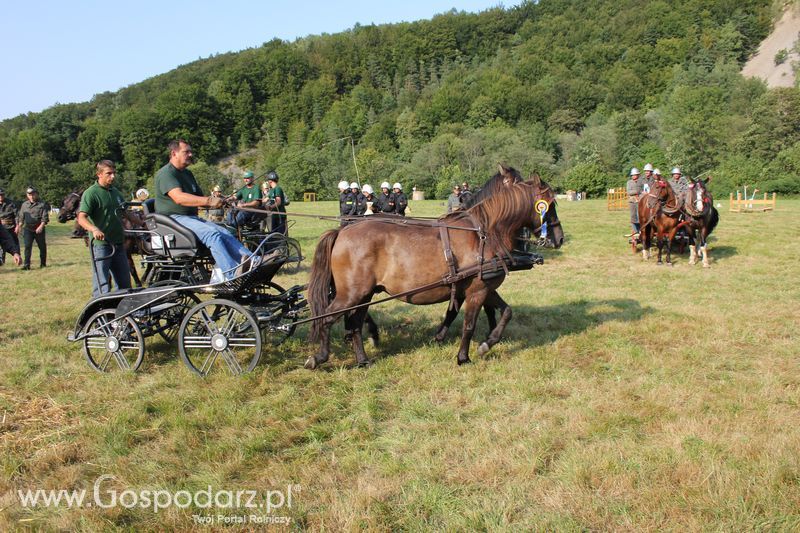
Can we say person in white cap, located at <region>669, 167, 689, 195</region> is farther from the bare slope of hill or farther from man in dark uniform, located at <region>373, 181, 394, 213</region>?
the bare slope of hill

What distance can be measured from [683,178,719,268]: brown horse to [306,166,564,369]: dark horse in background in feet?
27.3

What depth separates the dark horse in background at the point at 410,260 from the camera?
18.9 ft

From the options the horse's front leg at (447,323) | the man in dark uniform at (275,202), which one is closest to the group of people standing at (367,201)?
the man in dark uniform at (275,202)

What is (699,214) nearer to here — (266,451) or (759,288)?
(759,288)

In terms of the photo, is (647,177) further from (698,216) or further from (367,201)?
(367,201)

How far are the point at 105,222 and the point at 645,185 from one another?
14.5 m

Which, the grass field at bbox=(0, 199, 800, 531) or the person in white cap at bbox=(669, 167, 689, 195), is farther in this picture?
the person in white cap at bbox=(669, 167, 689, 195)

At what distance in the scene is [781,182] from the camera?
150 ft

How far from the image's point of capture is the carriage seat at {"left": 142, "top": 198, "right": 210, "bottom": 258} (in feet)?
18.2

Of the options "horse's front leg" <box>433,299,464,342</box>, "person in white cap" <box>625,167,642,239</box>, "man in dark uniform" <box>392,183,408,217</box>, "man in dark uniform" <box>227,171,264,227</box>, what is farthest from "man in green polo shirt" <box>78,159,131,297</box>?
"person in white cap" <box>625,167,642,239</box>

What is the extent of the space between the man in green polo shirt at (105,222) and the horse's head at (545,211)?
511 centimetres

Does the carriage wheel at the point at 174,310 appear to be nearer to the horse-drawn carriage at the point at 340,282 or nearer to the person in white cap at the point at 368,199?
the horse-drawn carriage at the point at 340,282

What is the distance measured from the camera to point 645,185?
1563 cm

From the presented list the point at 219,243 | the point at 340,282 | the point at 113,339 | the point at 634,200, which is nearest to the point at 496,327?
the point at 340,282
